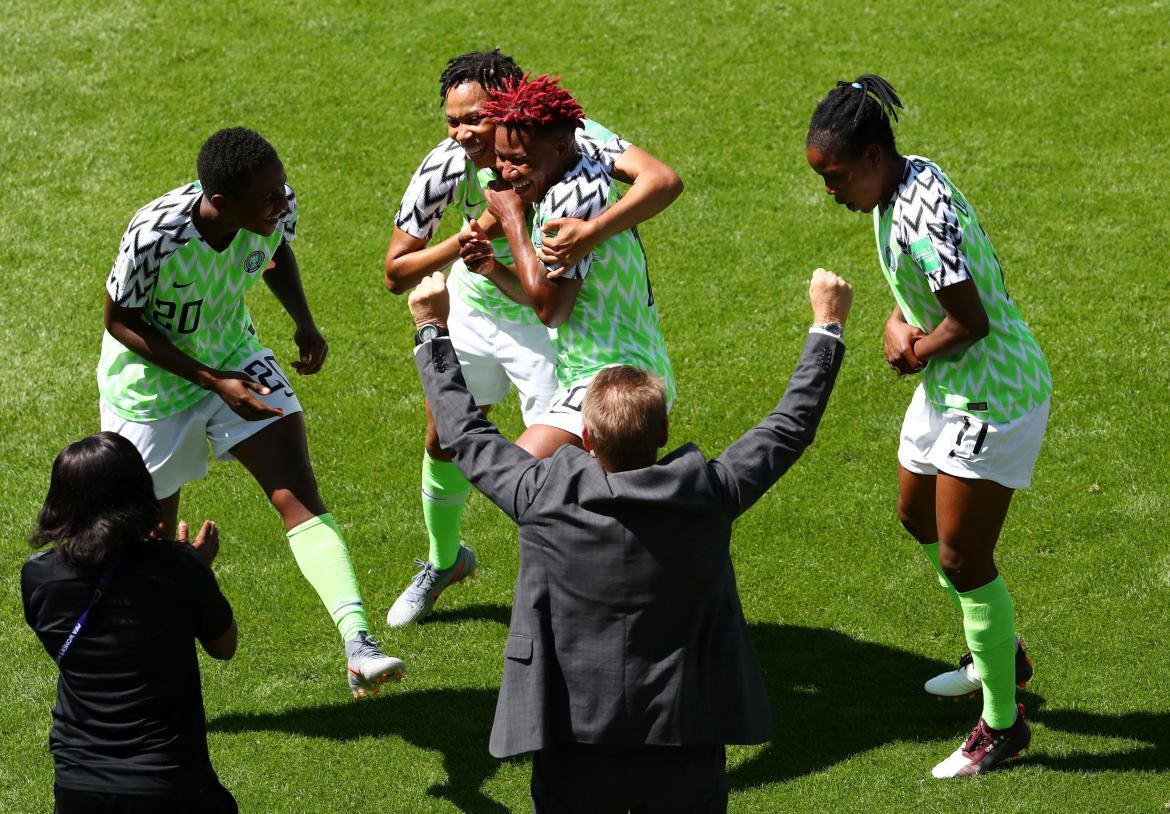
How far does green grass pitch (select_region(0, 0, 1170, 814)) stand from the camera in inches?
222

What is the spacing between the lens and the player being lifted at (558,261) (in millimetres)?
4941

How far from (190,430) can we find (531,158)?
175 centimetres

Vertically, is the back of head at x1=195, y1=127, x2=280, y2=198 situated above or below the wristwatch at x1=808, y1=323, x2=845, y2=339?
above

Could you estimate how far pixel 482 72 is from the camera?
5.59m

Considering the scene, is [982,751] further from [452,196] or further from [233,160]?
[233,160]

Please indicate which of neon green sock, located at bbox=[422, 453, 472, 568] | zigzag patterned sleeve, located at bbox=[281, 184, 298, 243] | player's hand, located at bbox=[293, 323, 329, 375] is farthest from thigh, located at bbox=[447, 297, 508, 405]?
zigzag patterned sleeve, located at bbox=[281, 184, 298, 243]

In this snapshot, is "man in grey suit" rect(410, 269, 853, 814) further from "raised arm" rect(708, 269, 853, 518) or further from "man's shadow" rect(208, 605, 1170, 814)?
"man's shadow" rect(208, 605, 1170, 814)

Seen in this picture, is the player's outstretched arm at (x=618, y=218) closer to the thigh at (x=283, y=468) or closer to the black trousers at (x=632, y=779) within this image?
the thigh at (x=283, y=468)

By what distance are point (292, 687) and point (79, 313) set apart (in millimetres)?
3940

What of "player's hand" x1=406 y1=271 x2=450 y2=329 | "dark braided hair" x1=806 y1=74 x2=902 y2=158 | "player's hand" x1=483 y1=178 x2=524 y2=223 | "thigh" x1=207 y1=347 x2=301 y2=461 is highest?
"dark braided hair" x1=806 y1=74 x2=902 y2=158

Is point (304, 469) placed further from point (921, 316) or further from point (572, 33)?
point (572, 33)

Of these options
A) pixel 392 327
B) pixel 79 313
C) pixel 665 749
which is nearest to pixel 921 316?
pixel 665 749

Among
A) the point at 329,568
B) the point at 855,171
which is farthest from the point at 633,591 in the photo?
the point at 329,568

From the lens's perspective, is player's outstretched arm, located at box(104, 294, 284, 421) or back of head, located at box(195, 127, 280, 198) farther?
player's outstretched arm, located at box(104, 294, 284, 421)
